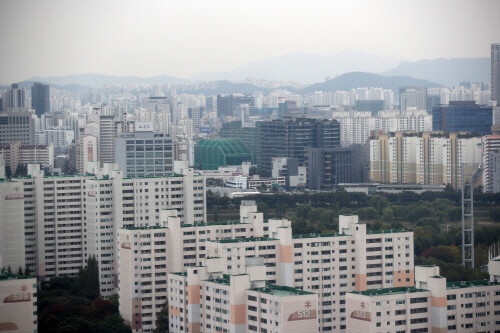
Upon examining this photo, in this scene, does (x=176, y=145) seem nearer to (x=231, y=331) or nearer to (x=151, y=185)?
(x=151, y=185)

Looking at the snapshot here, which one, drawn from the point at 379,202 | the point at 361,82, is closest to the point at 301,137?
the point at 379,202

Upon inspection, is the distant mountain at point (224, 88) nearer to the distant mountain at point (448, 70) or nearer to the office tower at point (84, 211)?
the distant mountain at point (448, 70)

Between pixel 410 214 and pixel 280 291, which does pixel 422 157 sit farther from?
pixel 280 291

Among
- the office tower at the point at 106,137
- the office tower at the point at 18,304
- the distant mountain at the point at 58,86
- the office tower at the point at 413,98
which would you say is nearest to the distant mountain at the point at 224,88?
the distant mountain at the point at 58,86

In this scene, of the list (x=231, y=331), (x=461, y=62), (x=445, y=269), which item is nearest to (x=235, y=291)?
(x=231, y=331)

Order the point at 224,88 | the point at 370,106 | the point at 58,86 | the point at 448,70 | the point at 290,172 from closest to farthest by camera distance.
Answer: the point at 290,172 → the point at 58,86 → the point at 370,106 → the point at 448,70 → the point at 224,88

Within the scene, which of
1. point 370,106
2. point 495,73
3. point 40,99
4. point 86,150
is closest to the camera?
point 86,150
